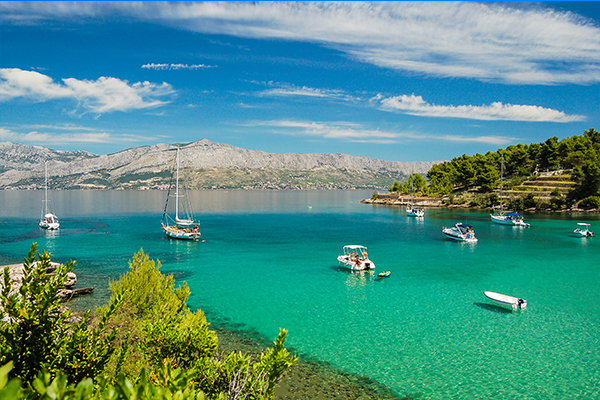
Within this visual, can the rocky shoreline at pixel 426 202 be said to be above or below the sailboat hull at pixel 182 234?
above

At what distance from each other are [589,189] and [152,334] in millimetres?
132938

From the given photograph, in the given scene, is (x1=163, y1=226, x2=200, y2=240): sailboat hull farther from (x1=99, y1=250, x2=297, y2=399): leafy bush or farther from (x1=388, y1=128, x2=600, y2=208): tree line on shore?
(x1=388, y1=128, x2=600, y2=208): tree line on shore

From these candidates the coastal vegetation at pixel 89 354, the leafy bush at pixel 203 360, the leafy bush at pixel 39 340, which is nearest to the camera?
the coastal vegetation at pixel 89 354

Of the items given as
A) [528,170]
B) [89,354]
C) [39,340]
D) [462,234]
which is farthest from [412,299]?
[528,170]

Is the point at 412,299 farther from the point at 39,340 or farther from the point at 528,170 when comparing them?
the point at 528,170

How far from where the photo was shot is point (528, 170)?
145250mm

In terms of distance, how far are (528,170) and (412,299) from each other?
142 meters

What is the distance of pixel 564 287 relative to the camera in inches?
1364

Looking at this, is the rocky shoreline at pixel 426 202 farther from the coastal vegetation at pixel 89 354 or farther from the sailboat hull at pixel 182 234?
the coastal vegetation at pixel 89 354

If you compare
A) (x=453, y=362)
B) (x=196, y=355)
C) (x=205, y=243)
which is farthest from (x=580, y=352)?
(x=205, y=243)

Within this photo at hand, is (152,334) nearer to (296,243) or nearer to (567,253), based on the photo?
(296,243)

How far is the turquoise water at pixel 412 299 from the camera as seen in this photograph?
62.7 feet

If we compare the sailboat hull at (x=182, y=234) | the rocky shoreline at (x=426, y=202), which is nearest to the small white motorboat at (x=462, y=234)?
the sailboat hull at (x=182, y=234)

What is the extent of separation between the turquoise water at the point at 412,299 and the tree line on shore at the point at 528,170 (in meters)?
53.4
